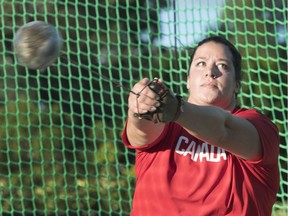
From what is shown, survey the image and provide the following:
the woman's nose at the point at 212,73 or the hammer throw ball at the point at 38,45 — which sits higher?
the hammer throw ball at the point at 38,45

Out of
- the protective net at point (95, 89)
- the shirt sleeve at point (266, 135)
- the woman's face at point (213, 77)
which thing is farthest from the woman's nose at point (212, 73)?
the protective net at point (95, 89)

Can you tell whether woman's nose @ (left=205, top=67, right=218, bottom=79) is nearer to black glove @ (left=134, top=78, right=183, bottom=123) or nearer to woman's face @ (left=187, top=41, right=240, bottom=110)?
woman's face @ (left=187, top=41, right=240, bottom=110)

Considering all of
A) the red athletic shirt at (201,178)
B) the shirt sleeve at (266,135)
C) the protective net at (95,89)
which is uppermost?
the shirt sleeve at (266,135)

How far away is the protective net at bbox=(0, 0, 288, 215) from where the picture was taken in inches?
228

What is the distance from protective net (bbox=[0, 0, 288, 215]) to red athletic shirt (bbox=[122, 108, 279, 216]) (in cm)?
253

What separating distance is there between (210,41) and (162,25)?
2599 mm

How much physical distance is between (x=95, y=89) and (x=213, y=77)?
2.75 m

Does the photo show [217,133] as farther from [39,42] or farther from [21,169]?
[21,169]

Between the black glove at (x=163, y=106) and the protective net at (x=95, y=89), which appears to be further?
the protective net at (x=95, y=89)

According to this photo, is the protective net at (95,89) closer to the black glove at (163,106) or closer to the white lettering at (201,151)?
the white lettering at (201,151)

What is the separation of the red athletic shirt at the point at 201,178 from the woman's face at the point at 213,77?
0.37 feet

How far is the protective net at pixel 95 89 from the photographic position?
5.78 meters

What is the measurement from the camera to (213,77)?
3203 millimetres

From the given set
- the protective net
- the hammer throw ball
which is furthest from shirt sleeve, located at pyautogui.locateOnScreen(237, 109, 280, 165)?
the protective net
